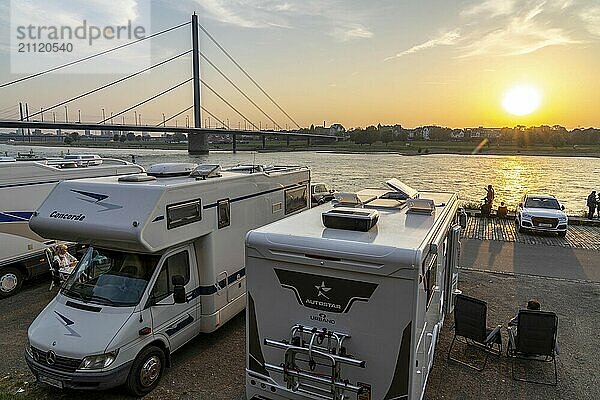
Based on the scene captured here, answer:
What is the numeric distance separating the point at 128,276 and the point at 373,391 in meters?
3.61

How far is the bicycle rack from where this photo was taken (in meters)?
4.62

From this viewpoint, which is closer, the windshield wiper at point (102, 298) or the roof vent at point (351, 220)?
the roof vent at point (351, 220)

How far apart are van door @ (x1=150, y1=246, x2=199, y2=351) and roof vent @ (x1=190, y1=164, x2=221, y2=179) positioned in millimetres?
1317

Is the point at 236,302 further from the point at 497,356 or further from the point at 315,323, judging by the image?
the point at 497,356

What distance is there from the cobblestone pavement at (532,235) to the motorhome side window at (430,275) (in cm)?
1062

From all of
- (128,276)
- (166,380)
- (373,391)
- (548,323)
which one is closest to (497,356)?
(548,323)

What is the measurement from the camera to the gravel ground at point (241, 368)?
6.12 metres

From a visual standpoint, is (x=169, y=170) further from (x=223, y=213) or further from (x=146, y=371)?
(x=146, y=371)

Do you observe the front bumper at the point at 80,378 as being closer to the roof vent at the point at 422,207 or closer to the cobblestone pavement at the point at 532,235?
the roof vent at the point at 422,207

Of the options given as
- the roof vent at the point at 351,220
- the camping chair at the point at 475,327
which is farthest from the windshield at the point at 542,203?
the roof vent at the point at 351,220

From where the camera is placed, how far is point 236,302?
7.91 m

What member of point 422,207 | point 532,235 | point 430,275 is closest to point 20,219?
point 422,207

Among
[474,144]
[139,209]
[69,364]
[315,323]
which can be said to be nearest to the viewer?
[315,323]

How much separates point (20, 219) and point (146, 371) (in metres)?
5.74
